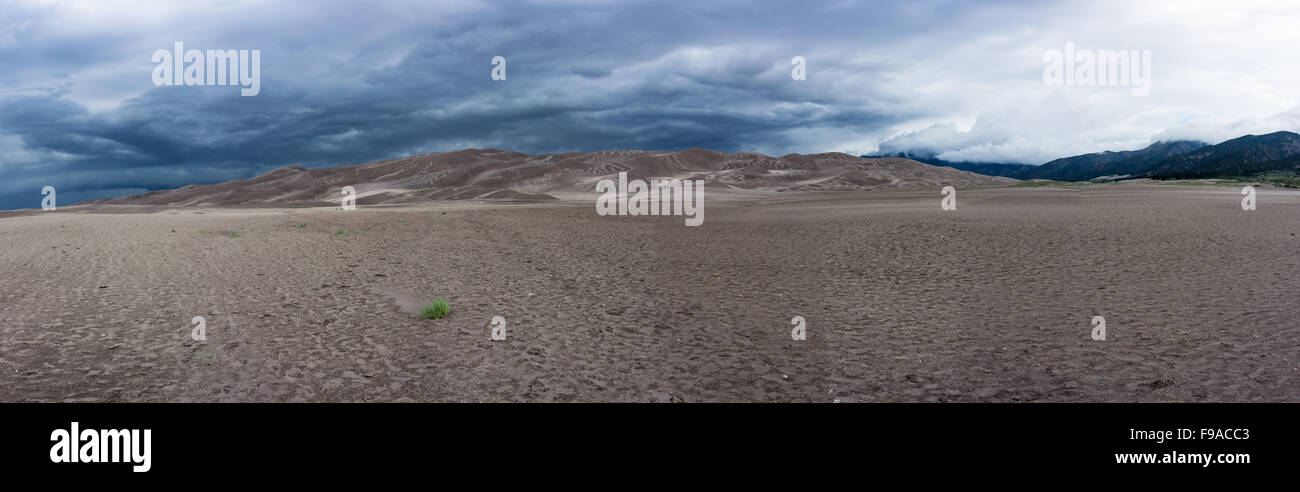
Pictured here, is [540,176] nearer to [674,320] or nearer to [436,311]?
[436,311]

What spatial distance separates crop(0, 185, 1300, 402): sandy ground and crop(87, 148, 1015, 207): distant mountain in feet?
242

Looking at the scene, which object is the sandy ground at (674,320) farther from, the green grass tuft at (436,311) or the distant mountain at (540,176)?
the distant mountain at (540,176)

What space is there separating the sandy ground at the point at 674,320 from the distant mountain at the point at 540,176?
73612 mm

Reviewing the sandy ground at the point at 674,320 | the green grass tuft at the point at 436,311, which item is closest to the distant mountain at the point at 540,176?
the sandy ground at the point at 674,320

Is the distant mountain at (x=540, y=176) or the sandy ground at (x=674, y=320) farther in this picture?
the distant mountain at (x=540, y=176)

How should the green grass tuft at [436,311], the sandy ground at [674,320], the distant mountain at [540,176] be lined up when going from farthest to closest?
the distant mountain at [540,176] < the green grass tuft at [436,311] < the sandy ground at [674,320]

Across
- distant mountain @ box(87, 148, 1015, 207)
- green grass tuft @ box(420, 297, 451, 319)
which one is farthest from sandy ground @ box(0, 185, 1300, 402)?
distant mountain @ box(87, 148, 1015, 207)

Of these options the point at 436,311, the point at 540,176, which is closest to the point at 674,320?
the point at 436,311

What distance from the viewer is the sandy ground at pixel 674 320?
7227 mm

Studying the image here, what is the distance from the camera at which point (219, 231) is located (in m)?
26.7

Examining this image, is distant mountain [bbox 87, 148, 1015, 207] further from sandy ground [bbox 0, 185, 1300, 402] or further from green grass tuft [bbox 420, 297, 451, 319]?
green grass tuft [bbox 420, 297, 451, 319]

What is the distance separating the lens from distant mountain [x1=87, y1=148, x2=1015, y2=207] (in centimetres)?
10512

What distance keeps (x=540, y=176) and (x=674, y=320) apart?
10555 cm
